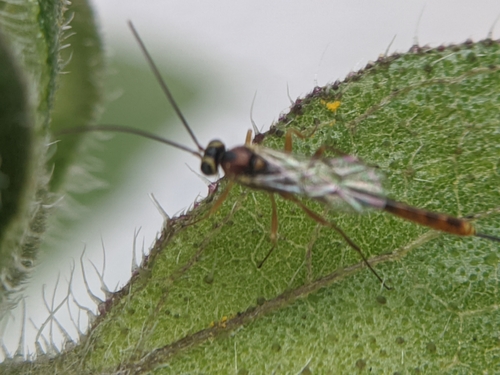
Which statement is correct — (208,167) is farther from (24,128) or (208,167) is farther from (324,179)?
(24,128)

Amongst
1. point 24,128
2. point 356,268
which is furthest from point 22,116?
point 356,268

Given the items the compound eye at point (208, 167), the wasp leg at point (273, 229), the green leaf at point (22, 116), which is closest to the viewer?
the green leaf at point (22, 116)

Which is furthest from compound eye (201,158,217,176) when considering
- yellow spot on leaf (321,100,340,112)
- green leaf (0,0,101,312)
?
green leaf (0,0,101,312)

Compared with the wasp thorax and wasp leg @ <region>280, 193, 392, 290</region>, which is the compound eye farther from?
wasp leg @ <region>280, 193, 392, 290</region>

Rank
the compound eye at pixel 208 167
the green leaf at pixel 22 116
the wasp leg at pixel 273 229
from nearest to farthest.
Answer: the green leaf at pixel 22 116 < the wasp leg at pixel 273 229 < the compound eye at pixel 208 167

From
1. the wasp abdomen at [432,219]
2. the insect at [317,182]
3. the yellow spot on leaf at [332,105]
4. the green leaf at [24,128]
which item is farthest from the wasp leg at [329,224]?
the green leaf at [24,128]

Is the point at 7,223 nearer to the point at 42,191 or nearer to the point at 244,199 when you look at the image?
the point at 42,191

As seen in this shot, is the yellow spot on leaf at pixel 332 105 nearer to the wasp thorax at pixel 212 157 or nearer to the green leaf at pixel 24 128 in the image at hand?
the wasp thorax at pixel 212 157

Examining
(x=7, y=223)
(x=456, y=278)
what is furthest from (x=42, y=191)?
(x=456, y=278)
